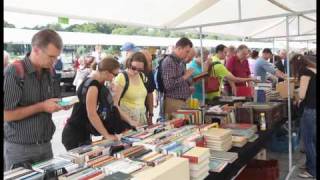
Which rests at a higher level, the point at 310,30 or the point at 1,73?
the point at 310,30

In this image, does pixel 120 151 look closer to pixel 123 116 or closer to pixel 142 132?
pixel 142 132

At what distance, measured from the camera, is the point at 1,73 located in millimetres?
1001

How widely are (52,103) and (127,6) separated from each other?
4.75 ft

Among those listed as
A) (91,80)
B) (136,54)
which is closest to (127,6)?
(136,54)

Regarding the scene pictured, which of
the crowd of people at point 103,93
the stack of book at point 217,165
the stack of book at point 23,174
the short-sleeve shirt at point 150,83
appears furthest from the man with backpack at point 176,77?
the stack of book at point 23,174

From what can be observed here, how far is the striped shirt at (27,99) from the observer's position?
4.95 ft

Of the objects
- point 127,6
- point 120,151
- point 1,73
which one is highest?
point 127,6

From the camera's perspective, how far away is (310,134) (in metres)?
3.06

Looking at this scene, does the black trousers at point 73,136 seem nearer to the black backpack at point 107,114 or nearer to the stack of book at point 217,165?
the black backpack at point 107,114

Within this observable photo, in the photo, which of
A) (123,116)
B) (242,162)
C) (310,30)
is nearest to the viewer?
(242,162)

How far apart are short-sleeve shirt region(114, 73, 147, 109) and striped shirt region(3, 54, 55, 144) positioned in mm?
941

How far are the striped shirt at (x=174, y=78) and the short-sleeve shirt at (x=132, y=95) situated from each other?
0.44 meters

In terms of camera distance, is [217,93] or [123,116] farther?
[217,93]

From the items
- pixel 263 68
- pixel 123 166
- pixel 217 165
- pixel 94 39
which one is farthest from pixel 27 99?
pixel 94 39
